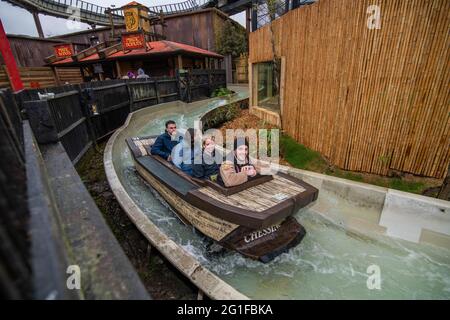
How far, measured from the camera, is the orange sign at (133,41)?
15.8m

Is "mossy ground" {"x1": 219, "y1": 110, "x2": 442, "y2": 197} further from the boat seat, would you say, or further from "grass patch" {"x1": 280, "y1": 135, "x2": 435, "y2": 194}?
the boat seat

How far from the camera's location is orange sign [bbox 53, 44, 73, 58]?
739 inches

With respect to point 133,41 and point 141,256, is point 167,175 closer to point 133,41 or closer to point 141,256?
point 141,256

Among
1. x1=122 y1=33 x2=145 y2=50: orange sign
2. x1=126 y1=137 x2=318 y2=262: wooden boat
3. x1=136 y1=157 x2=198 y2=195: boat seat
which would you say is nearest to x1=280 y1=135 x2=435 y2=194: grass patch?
x1=126 y1=137 x2=318 y2=262: wooden boat

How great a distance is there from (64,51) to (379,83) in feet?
75.5

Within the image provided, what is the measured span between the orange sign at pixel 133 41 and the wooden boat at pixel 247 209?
15323 mm

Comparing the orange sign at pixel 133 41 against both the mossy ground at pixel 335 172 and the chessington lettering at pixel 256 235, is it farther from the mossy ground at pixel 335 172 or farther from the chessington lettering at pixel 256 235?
the chessington lettering at pixel 256 235

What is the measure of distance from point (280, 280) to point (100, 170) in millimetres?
4745

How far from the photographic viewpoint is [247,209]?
2.96 m

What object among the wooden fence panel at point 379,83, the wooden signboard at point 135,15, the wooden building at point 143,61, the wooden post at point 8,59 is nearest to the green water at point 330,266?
the wooden fence panel at point 379,83

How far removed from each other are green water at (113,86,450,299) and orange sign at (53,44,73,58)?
68.1 feet

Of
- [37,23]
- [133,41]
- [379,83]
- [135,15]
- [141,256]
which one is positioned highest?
[37,23]

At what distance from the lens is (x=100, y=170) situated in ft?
18.5
